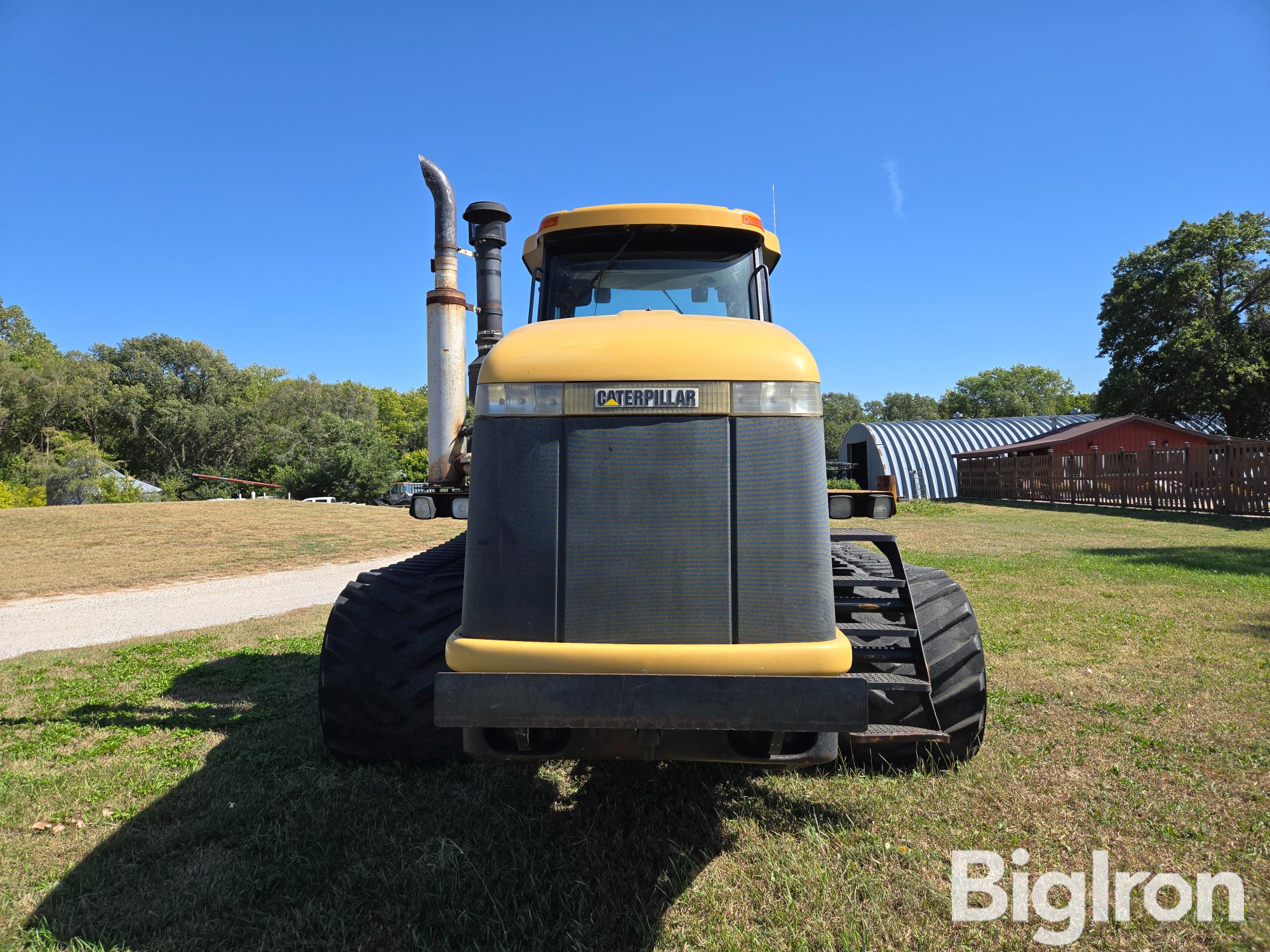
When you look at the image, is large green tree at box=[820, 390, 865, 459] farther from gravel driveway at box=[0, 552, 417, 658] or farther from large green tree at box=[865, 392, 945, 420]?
gravel driveway at box=[0, 552, 417, 658]

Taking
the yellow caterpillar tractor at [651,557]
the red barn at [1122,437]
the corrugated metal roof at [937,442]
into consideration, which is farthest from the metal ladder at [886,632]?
the corrugated metal roof at [937,442]

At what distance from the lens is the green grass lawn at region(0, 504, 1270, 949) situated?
2646 mm

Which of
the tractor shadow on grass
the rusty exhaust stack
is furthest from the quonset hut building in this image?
the tractor shadow on grass

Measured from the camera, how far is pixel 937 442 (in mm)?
38938

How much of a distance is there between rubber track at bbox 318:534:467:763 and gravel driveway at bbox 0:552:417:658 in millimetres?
5879

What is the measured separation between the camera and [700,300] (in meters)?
3.91

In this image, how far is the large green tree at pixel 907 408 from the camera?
106375 millimetres

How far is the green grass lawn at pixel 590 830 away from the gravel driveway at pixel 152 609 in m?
3.32

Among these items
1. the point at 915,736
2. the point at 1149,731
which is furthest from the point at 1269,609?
the point at 915,736

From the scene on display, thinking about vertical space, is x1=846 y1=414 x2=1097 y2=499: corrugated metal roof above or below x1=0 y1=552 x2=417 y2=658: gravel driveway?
above

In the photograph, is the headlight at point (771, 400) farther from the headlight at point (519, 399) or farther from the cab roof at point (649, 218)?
the cab roof at point (649, 218)

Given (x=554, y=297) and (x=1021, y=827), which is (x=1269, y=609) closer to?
(x=1021, y=827)

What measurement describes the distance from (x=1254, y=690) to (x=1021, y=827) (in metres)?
2.90

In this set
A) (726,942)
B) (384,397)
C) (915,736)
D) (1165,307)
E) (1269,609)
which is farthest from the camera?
(384,397)
